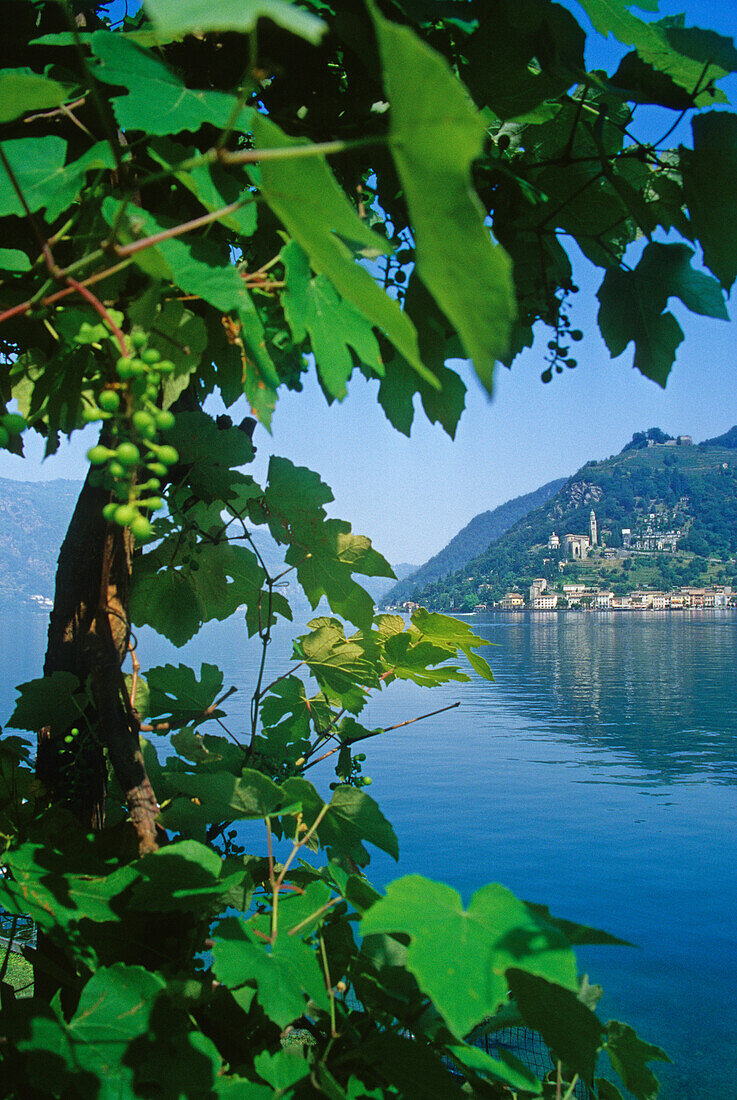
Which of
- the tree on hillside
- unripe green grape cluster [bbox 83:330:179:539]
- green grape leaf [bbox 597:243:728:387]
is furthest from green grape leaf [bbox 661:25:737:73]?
unripe green grape cluster [bbox 83:330:179:539]

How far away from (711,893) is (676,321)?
17088 millimetres

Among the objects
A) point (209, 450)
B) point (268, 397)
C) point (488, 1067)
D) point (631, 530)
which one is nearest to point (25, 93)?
point (268, 397)

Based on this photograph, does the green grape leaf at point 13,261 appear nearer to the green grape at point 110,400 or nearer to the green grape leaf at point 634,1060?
the green grape at point 110,400

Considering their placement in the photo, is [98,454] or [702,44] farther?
[702,44]

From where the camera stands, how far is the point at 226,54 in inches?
46.3

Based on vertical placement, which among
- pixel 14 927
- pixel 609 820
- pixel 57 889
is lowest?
pixel 609 820

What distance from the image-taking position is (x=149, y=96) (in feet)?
2.44

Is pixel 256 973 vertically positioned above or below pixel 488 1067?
above

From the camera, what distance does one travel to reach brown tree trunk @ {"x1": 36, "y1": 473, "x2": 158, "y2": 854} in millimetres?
1088

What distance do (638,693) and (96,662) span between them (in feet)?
143

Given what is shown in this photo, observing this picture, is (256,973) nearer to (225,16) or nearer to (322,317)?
(322,317)

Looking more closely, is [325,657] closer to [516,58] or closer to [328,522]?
[328,522]

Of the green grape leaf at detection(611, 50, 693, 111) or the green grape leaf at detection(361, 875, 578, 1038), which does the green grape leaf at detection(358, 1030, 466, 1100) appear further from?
the green grape leaf at detection(611, 50, 693, 111)

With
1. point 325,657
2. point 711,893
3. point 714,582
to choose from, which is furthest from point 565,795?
point 714,582
